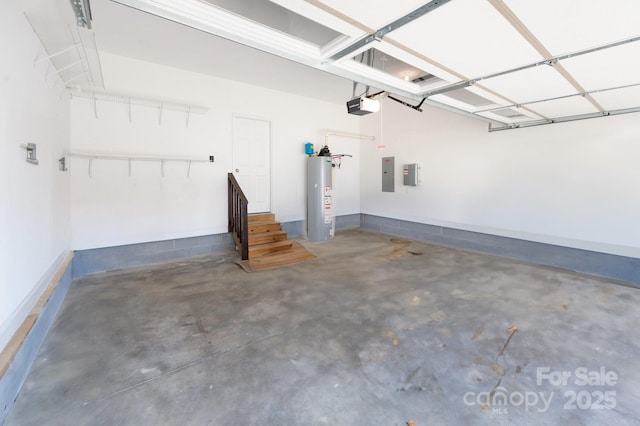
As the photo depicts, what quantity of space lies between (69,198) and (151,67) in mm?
2247

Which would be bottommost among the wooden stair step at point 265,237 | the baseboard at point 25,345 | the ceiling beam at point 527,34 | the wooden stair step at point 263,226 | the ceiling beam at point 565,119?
the baseboard at point 25,345

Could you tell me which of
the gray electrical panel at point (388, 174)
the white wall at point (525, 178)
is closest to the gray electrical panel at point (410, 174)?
the white wall at point (525, 178)

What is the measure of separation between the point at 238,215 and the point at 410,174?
378cm

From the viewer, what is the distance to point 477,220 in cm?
514

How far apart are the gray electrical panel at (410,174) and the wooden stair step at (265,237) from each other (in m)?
3.01

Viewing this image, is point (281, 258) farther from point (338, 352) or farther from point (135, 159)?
point (135, 159)

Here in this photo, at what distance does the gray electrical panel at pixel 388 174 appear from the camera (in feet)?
21.4

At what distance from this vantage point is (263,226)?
516cm

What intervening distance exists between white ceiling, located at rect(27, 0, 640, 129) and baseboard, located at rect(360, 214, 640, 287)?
199cm

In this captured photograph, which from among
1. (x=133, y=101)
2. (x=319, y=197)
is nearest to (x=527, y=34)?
(x=319, y=197)

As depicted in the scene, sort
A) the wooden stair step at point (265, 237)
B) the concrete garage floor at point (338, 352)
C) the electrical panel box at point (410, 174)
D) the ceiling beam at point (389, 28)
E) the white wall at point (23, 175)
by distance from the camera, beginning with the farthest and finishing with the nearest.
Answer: the electrical panel box at point (410, 174) < the wooden stair step at point (265, 237) < the white wall at point (23, 175) < the concrete garage floor at point (338, 352) < the ceiling beam at point (389, 28)

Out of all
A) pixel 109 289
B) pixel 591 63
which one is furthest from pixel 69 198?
pixel 591 63

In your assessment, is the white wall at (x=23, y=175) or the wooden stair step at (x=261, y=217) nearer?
the white wall at (x=23, y=175)

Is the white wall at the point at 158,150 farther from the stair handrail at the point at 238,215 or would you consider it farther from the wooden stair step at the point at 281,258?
the wooden stair step at the point at 281,258
